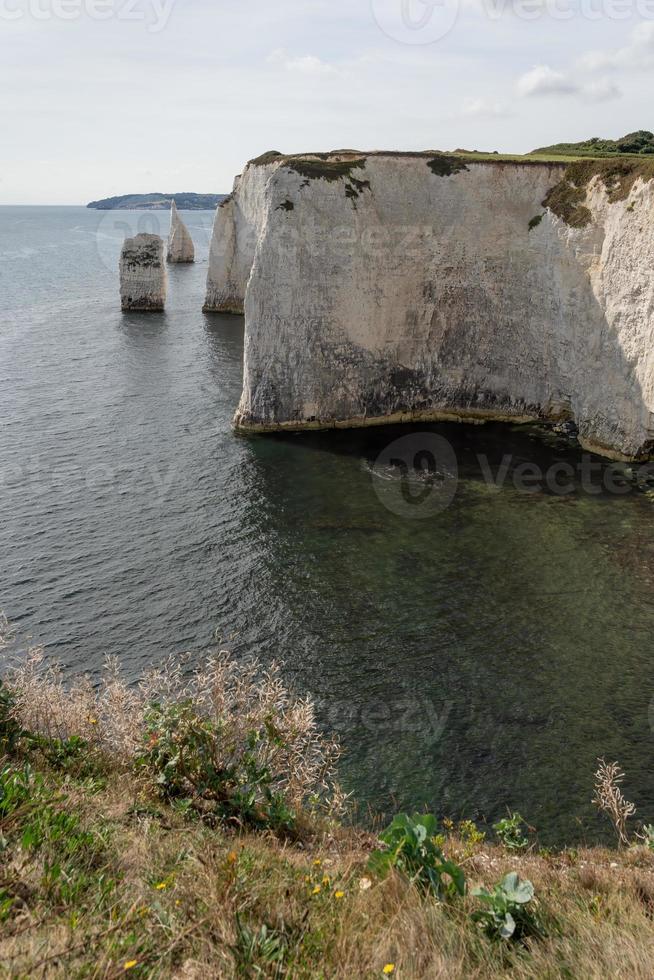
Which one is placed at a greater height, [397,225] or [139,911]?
[397,225]

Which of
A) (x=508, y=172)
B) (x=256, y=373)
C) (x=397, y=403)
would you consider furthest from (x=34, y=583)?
(x=508, y=172)

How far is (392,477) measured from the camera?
36.9 meters

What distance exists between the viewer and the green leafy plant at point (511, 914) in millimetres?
Result: 7953

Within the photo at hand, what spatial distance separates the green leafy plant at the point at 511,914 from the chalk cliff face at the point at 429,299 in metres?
34.2

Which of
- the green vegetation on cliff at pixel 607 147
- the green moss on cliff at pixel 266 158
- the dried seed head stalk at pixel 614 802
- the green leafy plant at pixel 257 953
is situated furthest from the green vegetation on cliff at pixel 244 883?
the green moss on cliff at pixel 266 158

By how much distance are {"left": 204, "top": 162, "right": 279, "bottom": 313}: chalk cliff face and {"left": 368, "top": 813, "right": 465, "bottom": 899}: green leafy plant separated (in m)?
72.6

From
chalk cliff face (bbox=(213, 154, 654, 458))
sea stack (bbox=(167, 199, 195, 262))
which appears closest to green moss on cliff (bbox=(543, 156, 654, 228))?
chalk cliff face (bbox=(213, 154, 654, 458))

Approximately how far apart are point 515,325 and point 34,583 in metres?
32.4

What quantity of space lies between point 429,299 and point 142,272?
44029mm

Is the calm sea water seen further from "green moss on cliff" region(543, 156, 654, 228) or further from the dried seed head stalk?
"green moss on cliff" region(543, 156, 654, 228)

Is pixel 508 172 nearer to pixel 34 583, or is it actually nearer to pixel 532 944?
pixel 34 583

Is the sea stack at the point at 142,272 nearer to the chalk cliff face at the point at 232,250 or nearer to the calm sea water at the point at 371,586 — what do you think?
the chalk cliff face at the point at 232,250

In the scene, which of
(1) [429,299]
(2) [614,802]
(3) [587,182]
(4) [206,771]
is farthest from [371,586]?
(3) [587,182]

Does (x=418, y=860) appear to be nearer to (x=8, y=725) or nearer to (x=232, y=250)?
(x=8, y=725)
